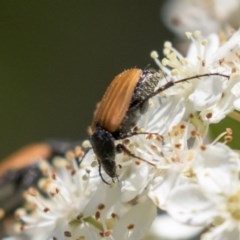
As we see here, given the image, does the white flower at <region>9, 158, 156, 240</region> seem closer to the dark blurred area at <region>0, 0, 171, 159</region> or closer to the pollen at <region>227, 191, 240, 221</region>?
the pollen at <region>227, 191, 240, 221</region>

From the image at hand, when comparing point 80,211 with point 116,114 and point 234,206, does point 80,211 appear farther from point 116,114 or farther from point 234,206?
point 234,206

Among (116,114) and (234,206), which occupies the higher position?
(116,114)

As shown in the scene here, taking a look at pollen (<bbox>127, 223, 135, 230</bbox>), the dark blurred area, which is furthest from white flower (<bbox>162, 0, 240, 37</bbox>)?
the dark blurred area

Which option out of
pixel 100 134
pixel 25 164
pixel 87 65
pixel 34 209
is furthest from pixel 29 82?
pixel 100 134

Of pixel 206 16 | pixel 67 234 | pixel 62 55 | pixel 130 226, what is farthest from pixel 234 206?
pixel 62 55

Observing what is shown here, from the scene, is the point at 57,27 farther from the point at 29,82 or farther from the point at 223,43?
the point at 223,43

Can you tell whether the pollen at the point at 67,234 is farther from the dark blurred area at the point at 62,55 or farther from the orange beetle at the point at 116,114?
the dark blurred area at the point at 62,55

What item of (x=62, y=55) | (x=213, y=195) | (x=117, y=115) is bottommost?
(x=62, y=55)
